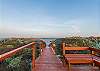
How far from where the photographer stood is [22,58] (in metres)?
8.32

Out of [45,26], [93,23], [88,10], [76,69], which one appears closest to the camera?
[76,69]

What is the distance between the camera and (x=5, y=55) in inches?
103

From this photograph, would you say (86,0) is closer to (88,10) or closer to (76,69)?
(88,10)

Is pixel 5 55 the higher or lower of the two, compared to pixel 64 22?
lower

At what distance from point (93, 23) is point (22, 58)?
41.1 feet

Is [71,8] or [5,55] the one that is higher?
[71,8]

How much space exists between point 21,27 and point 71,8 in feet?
20.7

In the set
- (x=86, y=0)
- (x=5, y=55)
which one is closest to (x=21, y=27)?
(x=86, y=0)

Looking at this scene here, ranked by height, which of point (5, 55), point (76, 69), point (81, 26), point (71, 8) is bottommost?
point (76, 69)

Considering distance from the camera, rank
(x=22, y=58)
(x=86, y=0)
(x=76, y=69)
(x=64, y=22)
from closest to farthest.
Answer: (x=76, y=69) → (x=22, y=58) → (x=86, y=0) → (x=64, y=22)

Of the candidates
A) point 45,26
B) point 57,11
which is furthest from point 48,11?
point 45,26

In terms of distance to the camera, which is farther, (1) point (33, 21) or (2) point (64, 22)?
(2) point (64, 22)

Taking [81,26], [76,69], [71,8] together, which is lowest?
[76,69]

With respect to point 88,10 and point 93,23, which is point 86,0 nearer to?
point 88,10
